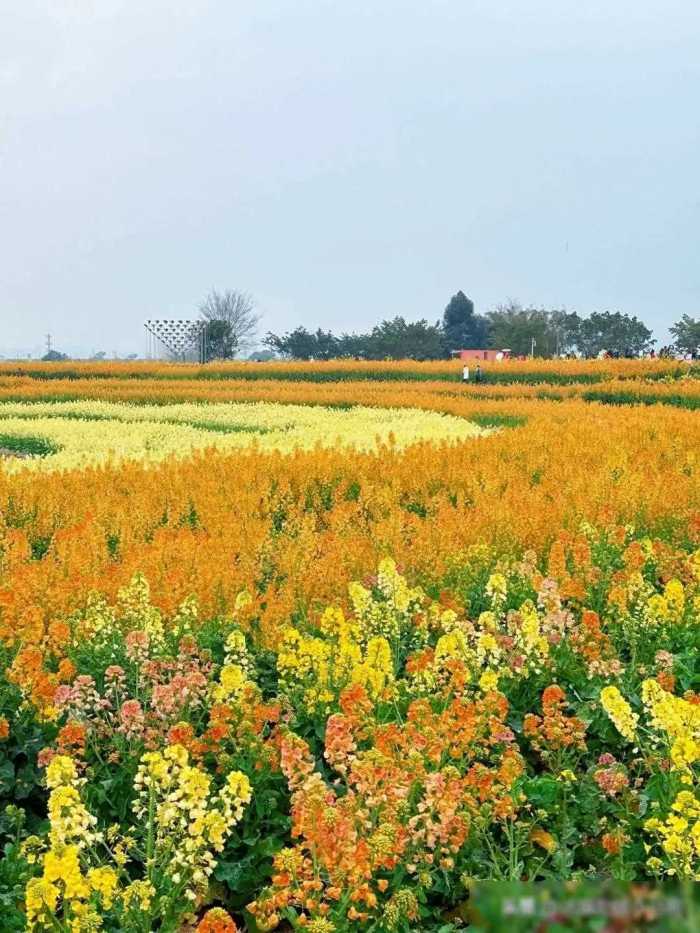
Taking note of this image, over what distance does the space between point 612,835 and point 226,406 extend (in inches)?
833

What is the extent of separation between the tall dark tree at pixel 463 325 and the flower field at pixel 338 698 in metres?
84.3

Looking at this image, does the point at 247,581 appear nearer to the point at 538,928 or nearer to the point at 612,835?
the point at 612,835

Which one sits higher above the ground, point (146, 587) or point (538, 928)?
point (538, 928)

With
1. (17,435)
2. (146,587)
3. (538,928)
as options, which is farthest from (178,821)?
(17,435)

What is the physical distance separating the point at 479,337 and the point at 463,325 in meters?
1.87

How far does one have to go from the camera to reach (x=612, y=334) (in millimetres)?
86562

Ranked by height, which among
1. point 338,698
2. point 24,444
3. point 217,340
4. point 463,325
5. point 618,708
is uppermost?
point 463,325

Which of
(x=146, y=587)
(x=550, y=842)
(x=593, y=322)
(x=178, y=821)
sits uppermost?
(x=593, y=322)

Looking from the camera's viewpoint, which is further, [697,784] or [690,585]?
[690,585]

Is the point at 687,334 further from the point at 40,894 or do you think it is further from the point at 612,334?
the point at 40,894

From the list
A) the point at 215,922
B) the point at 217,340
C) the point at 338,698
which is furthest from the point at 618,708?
the point at 217,340

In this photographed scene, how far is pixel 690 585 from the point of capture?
594 cm

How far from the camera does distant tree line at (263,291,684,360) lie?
3068 inches

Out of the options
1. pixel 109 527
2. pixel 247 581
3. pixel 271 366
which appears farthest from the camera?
pixel 271 366
